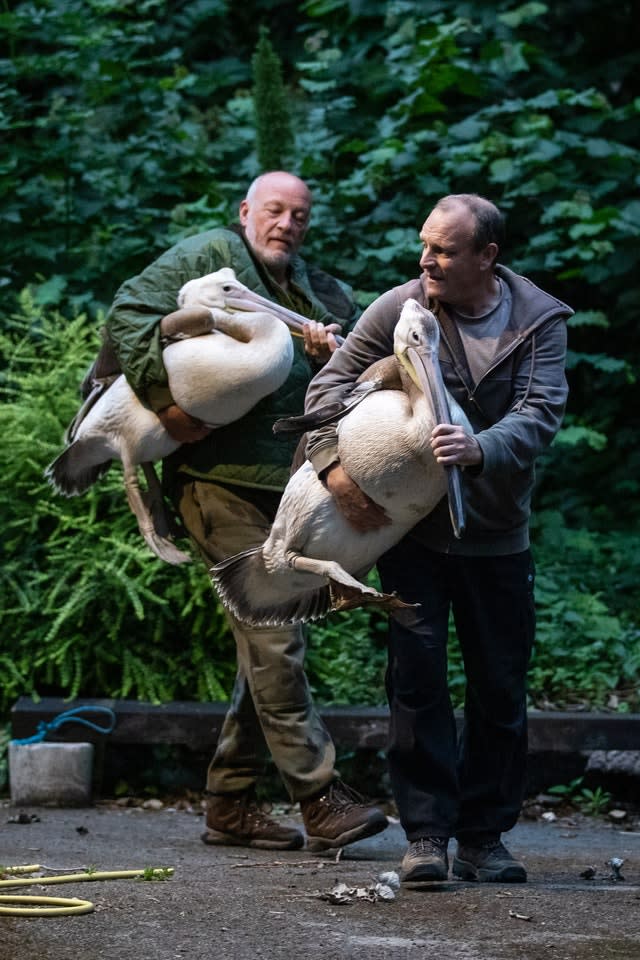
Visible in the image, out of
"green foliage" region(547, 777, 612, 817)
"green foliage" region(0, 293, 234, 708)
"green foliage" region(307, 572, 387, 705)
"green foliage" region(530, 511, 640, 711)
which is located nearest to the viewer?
"green foliage" region(547, 777, 612, 817)

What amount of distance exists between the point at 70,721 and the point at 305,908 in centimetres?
246

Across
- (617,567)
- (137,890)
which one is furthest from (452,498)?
(617,567)

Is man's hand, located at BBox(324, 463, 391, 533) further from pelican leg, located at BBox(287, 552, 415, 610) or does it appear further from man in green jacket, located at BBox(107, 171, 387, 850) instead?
man in green jacket, located at BBox(107, 171, 387, 850)

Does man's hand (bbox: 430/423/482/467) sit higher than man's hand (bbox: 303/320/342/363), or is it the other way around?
man's hand (bbox: 303/320/342/363)

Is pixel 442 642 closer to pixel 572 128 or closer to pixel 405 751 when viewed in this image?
pixel 405 751

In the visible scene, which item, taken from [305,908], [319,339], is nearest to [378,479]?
[319,339]

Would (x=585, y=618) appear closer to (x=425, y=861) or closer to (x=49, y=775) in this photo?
(x=49, y=775)

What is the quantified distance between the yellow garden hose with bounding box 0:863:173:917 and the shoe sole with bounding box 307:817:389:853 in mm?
657

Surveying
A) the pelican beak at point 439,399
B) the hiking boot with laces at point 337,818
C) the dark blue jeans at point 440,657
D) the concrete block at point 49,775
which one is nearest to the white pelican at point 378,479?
the pelican beak at point 439,399

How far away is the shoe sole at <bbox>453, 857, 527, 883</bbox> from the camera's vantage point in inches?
174

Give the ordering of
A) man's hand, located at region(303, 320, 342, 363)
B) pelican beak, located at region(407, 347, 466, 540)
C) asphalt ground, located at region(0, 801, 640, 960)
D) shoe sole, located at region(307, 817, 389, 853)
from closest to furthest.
Answer: asphalt ground, located at region(0, 801, 640, 960)
pelican beak, located at region(407, 347, 466, 540)
man's hand, located at region(303, 320, 342, 363)
shoe sole, located at region(307, 817, 389, 853)

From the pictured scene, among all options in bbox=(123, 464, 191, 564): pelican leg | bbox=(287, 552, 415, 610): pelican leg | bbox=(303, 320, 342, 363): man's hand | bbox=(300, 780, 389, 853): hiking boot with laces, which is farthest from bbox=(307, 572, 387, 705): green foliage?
bbox=(287, 552, 415, 610): pelican leg

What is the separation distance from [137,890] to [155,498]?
153 cm

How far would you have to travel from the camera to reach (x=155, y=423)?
482 centimetres
